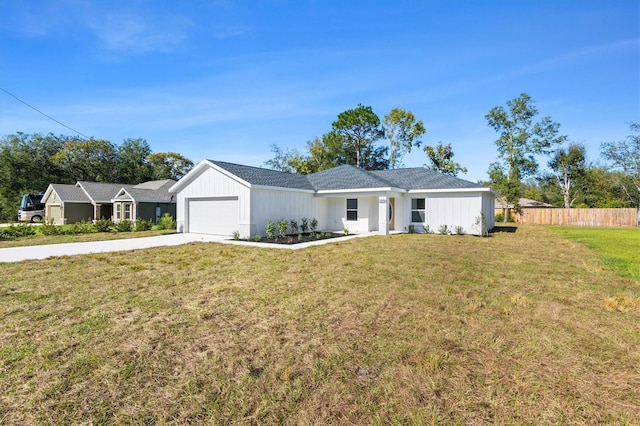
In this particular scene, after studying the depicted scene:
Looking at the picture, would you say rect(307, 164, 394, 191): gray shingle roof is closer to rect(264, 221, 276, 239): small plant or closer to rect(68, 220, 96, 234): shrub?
rect(264, 221, 276, 239): small plant

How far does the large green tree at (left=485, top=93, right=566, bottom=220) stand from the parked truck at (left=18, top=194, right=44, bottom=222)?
46491mm

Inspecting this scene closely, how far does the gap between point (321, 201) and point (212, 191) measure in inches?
246

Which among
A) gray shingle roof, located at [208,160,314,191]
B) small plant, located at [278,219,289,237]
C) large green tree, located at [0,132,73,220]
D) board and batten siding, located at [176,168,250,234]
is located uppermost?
large green tree, located at [0,132,73,220]

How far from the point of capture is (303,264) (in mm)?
8320

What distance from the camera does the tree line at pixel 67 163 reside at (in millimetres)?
35688

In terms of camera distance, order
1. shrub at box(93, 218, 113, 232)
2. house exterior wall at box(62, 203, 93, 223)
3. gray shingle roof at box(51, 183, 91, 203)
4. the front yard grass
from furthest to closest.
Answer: gray shingle roof at box(51, 183, 91, 203) → house exterior wall at box(62, 203, 93, 223) → shrub at box(93, 218, 113, 232) → the front yard grass

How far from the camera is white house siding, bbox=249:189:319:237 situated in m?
14.4

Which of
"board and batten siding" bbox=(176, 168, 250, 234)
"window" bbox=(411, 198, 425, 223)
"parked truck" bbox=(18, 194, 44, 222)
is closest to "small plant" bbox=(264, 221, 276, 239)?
"board and batten siding" bbox=(176, 168, 250, 234)

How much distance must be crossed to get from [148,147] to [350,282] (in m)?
47.5

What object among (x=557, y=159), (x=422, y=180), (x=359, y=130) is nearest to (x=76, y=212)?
(x=422, y=180)

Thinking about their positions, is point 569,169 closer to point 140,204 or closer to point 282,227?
point 282,227

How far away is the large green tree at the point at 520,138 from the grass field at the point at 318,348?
3365 centimetres

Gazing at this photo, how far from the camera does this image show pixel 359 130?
123ft

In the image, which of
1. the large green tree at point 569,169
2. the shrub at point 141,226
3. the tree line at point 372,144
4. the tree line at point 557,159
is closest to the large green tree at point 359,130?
the tree line at point 372,144
